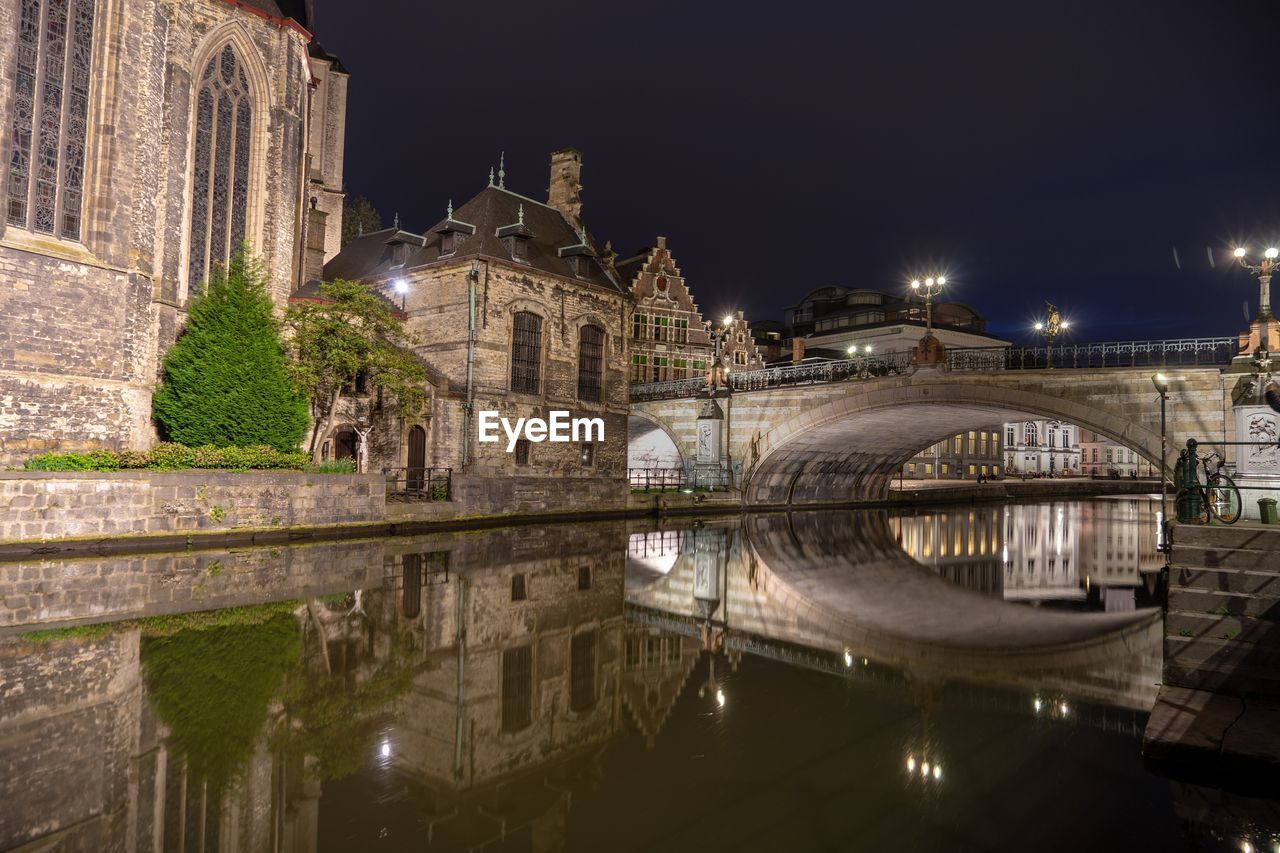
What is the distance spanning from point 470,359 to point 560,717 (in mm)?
22649

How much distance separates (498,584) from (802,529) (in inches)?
677

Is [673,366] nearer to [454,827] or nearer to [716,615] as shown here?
[716,615]

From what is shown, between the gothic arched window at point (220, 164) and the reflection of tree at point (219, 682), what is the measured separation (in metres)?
19.1

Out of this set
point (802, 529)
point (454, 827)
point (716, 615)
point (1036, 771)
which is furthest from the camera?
point (802, 529)

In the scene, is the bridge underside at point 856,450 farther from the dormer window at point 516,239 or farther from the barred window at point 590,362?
the dormer window at point 516,239

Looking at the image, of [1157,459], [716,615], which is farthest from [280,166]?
[1157,459]

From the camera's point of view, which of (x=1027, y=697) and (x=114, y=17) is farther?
(x=114, y=17)

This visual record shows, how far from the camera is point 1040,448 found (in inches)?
3135

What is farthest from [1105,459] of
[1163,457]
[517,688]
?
[517,688]

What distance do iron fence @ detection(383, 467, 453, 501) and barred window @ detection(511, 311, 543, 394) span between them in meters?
4.92

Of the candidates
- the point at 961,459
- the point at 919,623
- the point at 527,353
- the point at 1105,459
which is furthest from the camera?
the point at 1105,459

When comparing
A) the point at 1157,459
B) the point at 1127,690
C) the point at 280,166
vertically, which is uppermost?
the point at 280,166

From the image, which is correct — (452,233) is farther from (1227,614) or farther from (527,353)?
(1227,614)

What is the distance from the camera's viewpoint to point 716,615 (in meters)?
12.1
